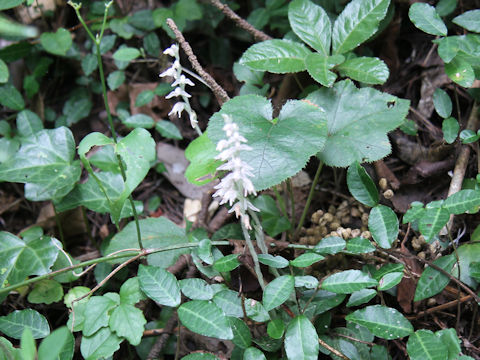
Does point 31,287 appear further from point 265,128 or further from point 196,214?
point 265,128

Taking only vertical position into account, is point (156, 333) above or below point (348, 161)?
below

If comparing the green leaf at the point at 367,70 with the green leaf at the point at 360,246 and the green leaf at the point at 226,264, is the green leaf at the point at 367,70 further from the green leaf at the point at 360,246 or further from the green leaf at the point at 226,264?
the green leaf at the point at 226,264

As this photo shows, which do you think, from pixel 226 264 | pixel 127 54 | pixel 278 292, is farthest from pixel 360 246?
pixel 127 54

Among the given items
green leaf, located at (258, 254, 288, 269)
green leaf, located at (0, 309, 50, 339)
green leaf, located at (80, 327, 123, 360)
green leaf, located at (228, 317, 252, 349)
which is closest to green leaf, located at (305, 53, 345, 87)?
green leaf, located at (258, 254, 288, 269)

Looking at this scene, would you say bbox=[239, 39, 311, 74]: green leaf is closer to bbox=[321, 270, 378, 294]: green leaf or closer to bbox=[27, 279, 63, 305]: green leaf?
bbox=[321, 270, 378, 294]: green leaf

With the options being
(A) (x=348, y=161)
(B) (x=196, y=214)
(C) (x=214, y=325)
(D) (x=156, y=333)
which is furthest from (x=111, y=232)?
(A) (x=348, y=161)

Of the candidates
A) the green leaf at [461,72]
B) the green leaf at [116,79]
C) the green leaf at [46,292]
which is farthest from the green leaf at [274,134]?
the green leaf at [116,79]
